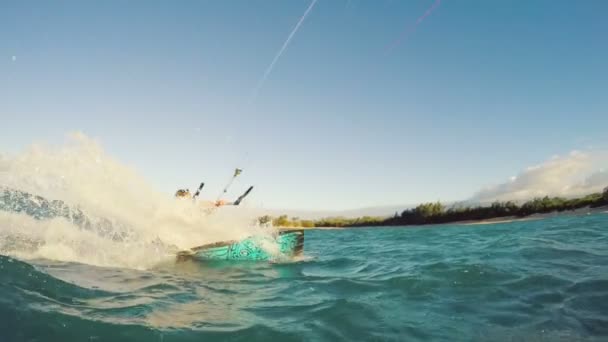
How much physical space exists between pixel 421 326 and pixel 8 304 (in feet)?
14.1

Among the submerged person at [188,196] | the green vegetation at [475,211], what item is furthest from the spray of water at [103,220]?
the green vegetation at [475,211]

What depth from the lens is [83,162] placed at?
29.1 ft

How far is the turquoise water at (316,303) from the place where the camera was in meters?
3.76

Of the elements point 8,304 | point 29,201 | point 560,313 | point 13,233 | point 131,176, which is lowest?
point 560,313

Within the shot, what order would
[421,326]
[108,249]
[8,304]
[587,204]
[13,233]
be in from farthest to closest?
[587,204], [108,249], [13,233], [421,326], [8,304]

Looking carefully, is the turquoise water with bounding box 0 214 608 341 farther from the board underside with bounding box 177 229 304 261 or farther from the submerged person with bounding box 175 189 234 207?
the submerged person with bounding box 175 189 234 207

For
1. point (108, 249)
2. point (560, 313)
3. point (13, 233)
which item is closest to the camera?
point (560, 313)


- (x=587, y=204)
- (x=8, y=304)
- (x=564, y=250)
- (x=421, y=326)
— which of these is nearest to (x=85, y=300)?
(x=8, y=304)

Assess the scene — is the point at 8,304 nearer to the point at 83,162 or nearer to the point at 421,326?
the point at 421,326

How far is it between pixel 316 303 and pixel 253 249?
5.60m

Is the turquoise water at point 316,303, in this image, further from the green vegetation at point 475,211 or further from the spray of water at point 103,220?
the green vegetation at point 475,211

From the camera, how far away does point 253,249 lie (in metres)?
10.7

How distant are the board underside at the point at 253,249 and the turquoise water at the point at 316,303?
1885 millimetres

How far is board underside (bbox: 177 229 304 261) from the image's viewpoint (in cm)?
1002
